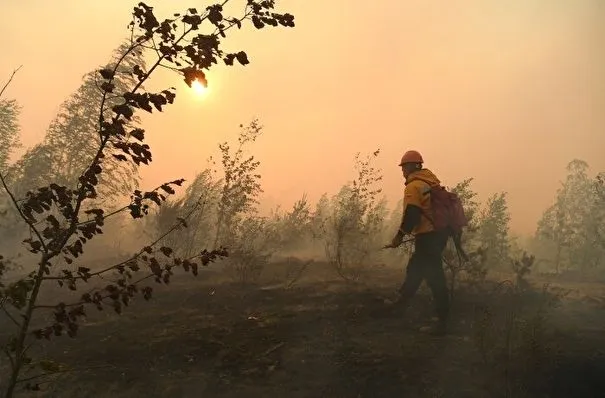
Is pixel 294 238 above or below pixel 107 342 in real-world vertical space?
above

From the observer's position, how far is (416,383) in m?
4.95

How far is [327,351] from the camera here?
5.90 m

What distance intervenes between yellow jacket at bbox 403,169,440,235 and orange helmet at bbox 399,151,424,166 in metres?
0.40

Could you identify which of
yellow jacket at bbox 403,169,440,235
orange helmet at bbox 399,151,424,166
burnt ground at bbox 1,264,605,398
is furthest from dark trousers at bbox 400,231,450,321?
orange helmet at bbox 399,151,424,166

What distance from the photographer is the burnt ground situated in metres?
4.95

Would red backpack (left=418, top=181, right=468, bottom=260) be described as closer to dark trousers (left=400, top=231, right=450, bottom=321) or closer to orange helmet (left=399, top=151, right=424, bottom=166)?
dark trousers (left=400, top=231, right=450, bottom=321)

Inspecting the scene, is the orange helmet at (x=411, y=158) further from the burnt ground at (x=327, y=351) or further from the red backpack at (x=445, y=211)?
the burnt ground at (x=327, y=351)

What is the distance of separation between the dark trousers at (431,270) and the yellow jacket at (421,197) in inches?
5.0

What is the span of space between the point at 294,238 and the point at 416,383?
16.2 m

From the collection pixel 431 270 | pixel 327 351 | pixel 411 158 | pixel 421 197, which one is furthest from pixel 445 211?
pixel 327 351

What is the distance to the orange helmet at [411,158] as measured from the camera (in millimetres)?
7211

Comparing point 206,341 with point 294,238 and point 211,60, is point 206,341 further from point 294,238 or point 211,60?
point 294,238

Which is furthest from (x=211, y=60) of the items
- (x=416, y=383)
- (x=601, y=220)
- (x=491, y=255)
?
(x=601, y=220)

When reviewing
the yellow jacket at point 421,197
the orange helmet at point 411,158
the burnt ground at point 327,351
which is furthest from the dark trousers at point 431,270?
the orange helmet at point 411,158
